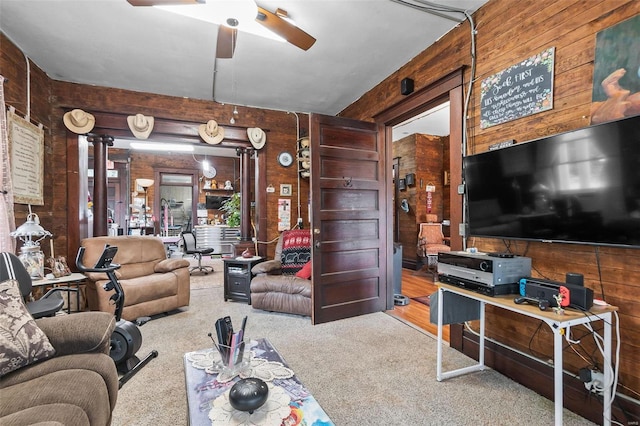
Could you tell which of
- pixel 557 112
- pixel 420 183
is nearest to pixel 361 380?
pixel 557 112

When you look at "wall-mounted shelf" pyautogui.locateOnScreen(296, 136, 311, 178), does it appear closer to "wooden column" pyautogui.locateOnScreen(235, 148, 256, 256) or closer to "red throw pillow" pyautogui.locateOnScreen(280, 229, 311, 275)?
"wooden column" pyautogui.locateOnScreen(235, 148, 256, 256)

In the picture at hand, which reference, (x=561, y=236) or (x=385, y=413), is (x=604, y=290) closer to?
(x=561, y=236)

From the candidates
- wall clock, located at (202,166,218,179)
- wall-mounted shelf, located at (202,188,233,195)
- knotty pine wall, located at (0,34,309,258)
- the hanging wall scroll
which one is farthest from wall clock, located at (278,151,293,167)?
wall-mounted shelf, located at (202,188,233,195)

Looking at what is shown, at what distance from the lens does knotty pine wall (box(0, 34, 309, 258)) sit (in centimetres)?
305

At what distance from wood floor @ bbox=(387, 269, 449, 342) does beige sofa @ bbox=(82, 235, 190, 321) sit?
8.47 feet

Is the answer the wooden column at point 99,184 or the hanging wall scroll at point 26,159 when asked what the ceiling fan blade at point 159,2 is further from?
the wooden column at point 99,184

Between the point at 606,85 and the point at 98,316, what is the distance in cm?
315

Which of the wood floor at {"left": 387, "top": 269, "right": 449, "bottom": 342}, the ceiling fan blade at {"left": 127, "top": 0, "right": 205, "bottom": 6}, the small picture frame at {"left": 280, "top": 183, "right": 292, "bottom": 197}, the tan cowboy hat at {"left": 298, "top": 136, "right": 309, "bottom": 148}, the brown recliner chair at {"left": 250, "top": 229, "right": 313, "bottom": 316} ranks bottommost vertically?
the wood floor at {"left": 387, "top": 269, "right": 449, "bottom": 342}

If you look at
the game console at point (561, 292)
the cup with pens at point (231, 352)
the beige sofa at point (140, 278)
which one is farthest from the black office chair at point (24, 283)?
the game console at point (561, 292)

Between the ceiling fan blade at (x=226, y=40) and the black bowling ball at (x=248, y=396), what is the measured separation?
236 cm

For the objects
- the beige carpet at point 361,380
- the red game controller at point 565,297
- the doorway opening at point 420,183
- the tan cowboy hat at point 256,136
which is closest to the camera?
the red game controller at point 565,297

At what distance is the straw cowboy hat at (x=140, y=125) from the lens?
12.8ft

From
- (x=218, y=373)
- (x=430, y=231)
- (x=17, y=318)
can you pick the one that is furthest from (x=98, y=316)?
(x=430, y=231)

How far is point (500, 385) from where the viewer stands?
2.01 meters
